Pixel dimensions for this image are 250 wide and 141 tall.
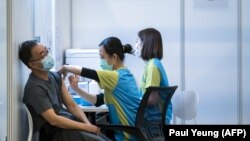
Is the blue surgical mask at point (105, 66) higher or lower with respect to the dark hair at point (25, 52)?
lower

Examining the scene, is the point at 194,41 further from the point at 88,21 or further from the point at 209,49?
the point at 88,21

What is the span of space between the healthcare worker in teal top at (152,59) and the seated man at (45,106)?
643 millimetres

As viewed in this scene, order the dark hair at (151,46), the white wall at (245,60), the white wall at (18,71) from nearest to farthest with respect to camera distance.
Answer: the white wall at (18,71)
the dark hair at (151,46)
the white wall at (245,60)

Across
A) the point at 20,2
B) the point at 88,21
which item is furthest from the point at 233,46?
the point at 20,2

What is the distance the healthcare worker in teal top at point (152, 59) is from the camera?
2736 millimetres

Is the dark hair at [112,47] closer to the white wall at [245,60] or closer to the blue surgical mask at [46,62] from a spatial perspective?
the blue surgical mask at [46,62]

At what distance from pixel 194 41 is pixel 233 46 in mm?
448

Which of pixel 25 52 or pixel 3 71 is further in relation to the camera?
pixel 25 52

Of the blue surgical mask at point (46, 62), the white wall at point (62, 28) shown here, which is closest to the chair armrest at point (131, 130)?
the blue surgical mask at point (46, 62)

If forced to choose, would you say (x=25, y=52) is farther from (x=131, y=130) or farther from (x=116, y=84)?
(x=131, y=130)

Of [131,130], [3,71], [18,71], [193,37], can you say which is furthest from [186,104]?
[3,71]

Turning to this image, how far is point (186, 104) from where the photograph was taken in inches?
127

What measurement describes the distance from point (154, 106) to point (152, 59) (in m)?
0.59

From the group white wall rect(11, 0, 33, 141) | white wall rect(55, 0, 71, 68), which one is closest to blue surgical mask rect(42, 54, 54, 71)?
white wall rect(11, 0, 33, 141)
